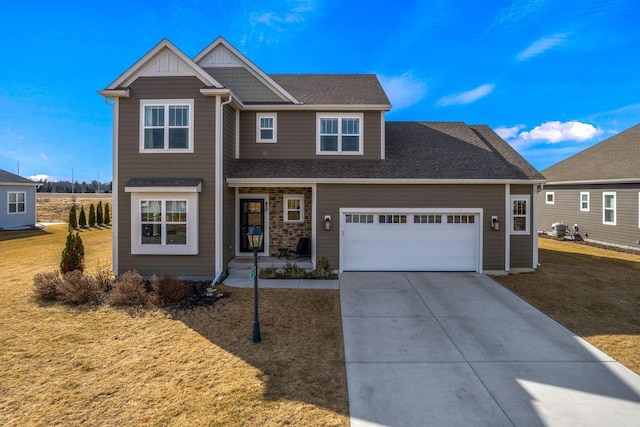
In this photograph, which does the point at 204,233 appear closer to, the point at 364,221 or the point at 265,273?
the point at 265,273

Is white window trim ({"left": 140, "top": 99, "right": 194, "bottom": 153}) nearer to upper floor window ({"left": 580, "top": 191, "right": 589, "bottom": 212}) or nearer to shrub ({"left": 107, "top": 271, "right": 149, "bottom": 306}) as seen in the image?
shrub ({"left": 107, "top": 271, "right": 149, "bottom": 306})

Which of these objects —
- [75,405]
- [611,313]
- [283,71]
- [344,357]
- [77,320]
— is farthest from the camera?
[283,71]

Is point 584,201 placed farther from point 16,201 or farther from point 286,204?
point 16,201

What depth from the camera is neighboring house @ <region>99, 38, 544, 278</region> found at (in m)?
10.5

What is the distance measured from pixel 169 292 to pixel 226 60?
9.30 m

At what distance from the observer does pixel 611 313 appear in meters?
8.05

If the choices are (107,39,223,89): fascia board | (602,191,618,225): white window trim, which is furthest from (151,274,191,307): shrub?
(602,191,618,225): white window trim

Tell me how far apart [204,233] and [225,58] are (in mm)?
7274

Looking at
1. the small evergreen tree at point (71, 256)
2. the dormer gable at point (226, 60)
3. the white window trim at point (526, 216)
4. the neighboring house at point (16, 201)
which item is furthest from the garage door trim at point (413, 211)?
the neighboring house at point (16, 201)

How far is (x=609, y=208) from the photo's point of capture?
679 inches

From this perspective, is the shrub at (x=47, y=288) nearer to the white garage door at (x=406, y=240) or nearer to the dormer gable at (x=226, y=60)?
the white garage door at (x=406, y=240)

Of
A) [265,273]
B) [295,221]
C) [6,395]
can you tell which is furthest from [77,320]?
[295,221]

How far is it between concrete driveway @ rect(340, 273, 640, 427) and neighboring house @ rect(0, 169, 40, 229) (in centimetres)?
2599

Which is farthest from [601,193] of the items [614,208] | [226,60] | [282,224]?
[226,60]
